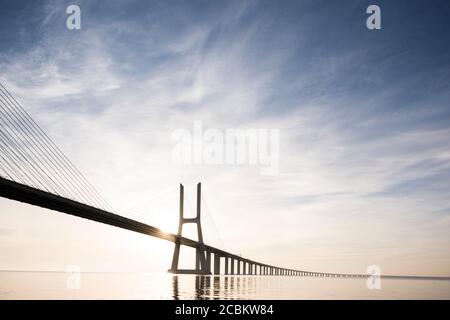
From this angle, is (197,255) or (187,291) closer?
(187,291)

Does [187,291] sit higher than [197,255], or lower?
higher

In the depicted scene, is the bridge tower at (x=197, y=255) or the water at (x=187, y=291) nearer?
the water at (x=187, y=291)

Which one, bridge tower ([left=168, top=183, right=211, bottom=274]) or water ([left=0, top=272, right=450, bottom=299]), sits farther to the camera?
bridge tower ([left=168, top=183, right=211, bottom=274])
